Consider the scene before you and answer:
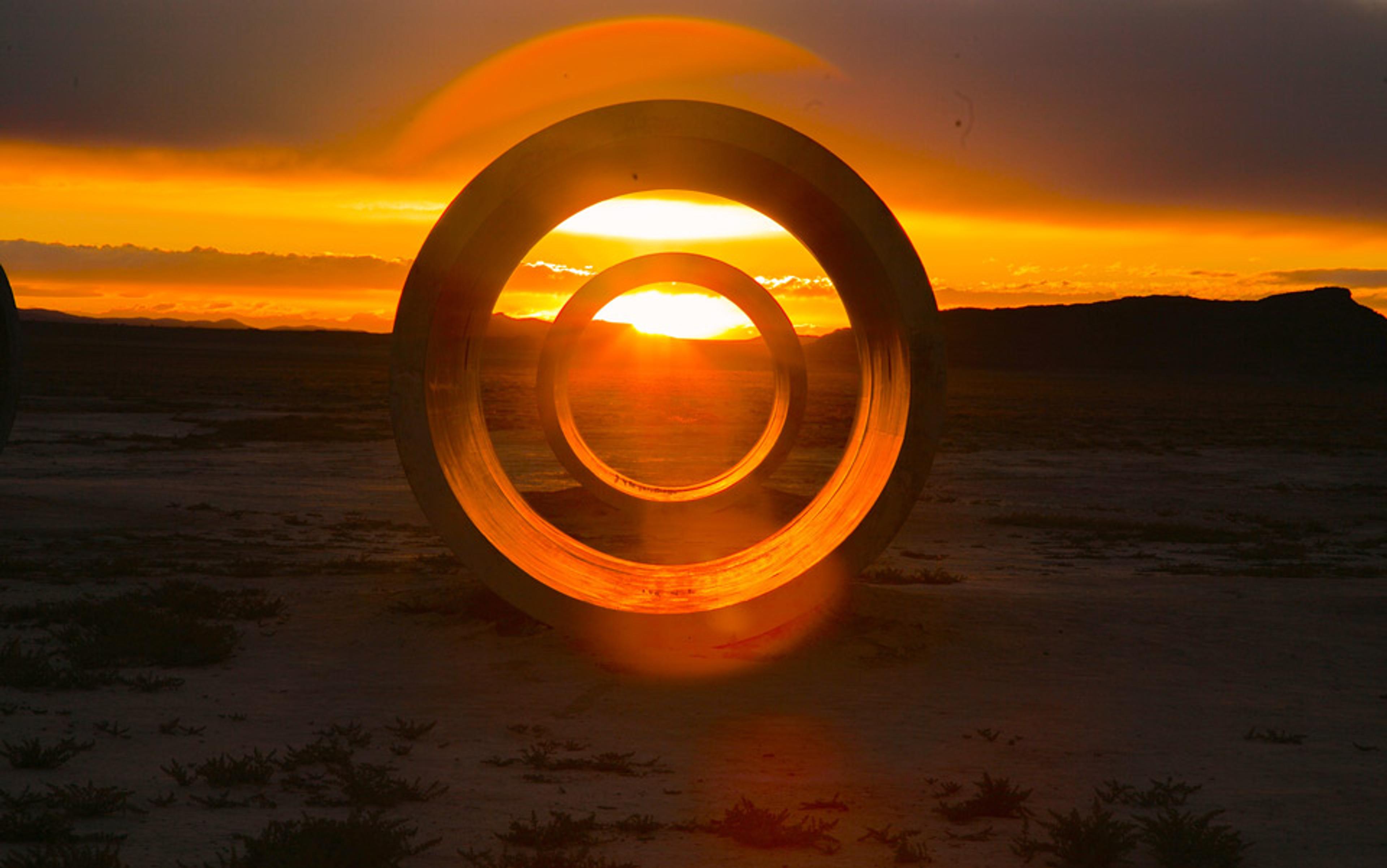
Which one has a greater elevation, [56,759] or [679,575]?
[679,575]

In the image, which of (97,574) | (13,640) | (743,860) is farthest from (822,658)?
(97,574)

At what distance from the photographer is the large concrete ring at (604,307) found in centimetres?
1638

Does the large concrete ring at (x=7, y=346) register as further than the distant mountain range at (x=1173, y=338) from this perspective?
No

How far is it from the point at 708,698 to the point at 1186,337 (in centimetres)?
15989

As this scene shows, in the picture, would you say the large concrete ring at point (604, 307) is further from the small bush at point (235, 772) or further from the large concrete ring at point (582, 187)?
the small bush at point (235, 772)

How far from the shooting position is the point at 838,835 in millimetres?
5461

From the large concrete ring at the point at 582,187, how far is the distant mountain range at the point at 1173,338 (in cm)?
12751

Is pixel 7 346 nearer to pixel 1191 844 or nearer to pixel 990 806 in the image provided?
pixel 990 806

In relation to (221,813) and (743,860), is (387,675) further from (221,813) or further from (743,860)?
(743,860)

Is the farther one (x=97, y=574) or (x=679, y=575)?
(x=97, y=574)

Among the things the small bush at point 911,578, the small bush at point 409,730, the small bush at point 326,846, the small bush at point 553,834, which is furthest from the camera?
the small bush at point 911,578

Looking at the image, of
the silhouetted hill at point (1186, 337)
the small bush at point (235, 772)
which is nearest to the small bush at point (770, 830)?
the small bush at point (235, 772)

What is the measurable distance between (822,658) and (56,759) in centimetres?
481

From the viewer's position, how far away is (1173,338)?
155 metres
